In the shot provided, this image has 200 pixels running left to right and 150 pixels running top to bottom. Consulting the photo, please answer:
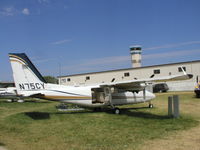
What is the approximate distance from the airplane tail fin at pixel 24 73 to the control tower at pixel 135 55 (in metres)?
50.1

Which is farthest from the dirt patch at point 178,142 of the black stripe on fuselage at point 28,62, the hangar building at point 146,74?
the hangar building at point 146,74

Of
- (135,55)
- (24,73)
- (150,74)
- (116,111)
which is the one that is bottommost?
(116,111)

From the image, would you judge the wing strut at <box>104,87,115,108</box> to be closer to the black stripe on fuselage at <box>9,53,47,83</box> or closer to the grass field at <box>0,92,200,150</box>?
the grass field at <box>0,92,200,150</box>

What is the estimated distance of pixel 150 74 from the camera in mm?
43969

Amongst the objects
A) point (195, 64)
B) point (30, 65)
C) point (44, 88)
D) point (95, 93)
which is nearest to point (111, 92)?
point (95, 93)

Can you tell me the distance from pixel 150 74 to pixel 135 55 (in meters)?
21.3

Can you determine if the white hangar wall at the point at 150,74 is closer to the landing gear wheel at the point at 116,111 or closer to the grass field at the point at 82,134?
the landing gear wheel at the point at 116,111

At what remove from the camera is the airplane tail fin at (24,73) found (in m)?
14.2

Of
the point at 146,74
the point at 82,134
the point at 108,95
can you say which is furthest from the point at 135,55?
the point at 82,134

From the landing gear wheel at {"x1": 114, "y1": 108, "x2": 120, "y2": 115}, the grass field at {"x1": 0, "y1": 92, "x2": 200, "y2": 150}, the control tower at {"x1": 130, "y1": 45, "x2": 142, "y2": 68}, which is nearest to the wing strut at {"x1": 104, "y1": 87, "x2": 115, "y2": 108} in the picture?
the landing gear wheel at {"x1": 114, "y1": 108, "x2": 120, "y2": 115}

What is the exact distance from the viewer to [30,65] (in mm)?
14773

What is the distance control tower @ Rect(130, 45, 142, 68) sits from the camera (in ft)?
208

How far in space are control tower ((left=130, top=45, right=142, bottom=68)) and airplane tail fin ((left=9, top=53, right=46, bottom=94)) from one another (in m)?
50.1

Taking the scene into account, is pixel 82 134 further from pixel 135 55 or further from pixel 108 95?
pixel 135 55
